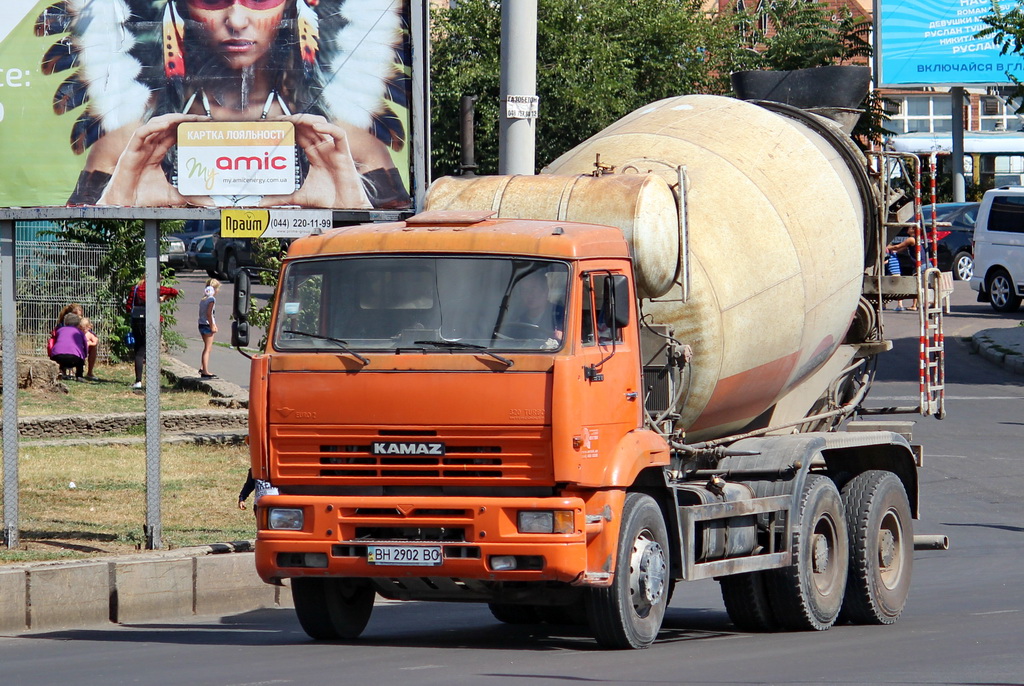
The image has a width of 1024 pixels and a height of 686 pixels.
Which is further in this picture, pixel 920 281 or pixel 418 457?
pixel 920 281

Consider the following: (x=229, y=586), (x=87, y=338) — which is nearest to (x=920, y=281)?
(x=229, y=586)

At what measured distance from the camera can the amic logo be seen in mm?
8039

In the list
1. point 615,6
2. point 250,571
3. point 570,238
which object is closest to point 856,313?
point 570,238

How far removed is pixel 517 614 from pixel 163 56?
5.20 metres

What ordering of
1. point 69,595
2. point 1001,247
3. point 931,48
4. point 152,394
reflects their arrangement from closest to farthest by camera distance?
point 69,595 < point 152,394 < point 1001,247 < point 931,48

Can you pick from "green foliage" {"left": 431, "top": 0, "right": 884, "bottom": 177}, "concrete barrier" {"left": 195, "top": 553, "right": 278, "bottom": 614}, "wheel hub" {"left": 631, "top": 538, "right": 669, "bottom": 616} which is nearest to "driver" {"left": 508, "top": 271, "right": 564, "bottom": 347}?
"wheel hub" {"left": 631, "top": 538, "right": 669, "bottom": 616}

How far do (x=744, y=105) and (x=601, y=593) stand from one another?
4.23 meters

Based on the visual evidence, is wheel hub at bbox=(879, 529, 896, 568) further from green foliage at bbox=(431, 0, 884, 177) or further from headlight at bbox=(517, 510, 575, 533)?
green foliage at bbox=(431, 0, 884, 177)

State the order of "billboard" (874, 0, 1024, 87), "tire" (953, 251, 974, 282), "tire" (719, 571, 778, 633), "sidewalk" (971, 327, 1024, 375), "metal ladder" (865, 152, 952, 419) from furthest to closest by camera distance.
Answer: "billboard" (874, 0, 1024, 87), "tire" (953, 251, 974, 282), "sidewalk" (971, 327, 1024, 375), "metal ladder" (865, 152, 952, 419), "tire" (719, 571, 778, 633)

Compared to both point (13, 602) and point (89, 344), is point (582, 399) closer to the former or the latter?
point (13, 602)

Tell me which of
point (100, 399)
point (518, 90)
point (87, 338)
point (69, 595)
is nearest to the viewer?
Answer: point (69, 595)

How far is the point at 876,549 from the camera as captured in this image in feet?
35.4

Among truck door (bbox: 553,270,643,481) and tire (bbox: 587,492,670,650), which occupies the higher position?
truck door (bbox: 553,270,643,481)

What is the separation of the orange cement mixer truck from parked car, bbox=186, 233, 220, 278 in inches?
1240
